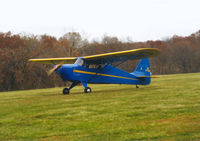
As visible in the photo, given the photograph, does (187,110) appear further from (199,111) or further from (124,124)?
(124,124)

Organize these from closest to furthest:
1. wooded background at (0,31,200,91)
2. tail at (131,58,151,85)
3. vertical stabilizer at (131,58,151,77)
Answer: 1. tail at (131,58,151,85)
2. vertical stabilizer at (131,58,151,77)
3. wooded background at (0,31,200,91)

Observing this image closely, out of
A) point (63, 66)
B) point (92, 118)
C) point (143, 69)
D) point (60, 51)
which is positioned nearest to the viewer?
point (92, 118)

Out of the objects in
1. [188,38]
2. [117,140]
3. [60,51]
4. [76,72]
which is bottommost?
[117,140]

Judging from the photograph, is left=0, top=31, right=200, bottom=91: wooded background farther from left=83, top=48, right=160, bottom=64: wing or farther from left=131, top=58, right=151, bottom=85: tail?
left=83, top=48, right=160, bottom=64: wing

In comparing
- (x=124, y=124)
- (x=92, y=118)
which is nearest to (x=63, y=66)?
(x=92, y=118)

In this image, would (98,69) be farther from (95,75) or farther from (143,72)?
(143,72)

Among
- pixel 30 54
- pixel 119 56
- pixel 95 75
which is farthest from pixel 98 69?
pixel 30 54

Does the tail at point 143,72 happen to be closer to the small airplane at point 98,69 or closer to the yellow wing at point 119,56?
the small airplane at point 98,69

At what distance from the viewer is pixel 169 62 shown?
8819 centimetres

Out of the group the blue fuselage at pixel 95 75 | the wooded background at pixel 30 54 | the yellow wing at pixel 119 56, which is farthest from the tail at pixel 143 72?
the wooded background at pixel 30 54

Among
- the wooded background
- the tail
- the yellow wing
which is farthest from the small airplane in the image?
the wooded background

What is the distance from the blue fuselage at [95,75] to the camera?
16.3m

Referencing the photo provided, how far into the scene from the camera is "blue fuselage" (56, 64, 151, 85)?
1635 cm

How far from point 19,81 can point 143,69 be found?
25983 millimetres
